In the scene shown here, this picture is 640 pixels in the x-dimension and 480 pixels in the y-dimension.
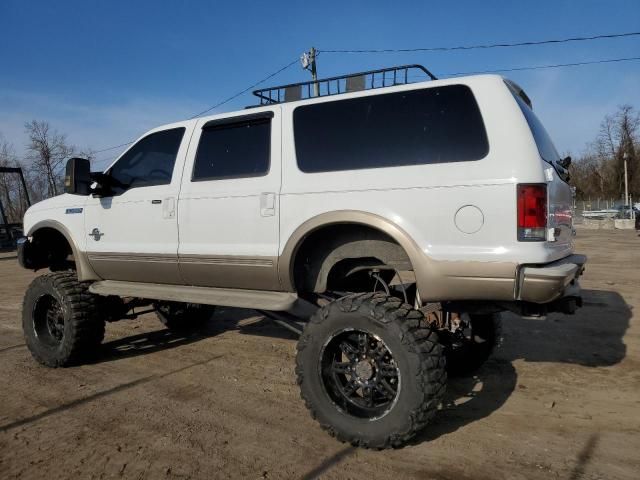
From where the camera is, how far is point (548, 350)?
5.22 m

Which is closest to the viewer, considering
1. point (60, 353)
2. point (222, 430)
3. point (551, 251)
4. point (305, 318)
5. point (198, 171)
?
point (551, 251)

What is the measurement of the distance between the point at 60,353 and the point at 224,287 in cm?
208

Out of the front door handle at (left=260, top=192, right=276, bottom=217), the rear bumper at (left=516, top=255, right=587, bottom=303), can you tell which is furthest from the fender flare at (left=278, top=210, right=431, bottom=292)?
the rear bumper at (left=516, top=255, right=587, bottom=303)

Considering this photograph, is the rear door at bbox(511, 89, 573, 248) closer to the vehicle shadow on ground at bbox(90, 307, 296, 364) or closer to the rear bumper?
the rear bumper

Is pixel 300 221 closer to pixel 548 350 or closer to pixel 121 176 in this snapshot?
pixel 121 176

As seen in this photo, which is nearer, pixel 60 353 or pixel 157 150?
pixel 157 150

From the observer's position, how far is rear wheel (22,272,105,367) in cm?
486

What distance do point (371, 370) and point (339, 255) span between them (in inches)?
33.0

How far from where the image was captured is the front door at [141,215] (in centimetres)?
426

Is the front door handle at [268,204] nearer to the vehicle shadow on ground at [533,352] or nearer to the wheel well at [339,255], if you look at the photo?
the wheel well at [339,255]

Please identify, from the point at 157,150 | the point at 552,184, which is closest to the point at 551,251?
the point at 552,184

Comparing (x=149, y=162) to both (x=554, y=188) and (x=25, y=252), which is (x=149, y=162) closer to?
(x=25, y=252)

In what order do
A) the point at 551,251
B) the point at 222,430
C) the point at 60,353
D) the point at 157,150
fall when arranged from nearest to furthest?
the point at 551,251, the point at 222,430, the point at 157,150, the point at 60,353

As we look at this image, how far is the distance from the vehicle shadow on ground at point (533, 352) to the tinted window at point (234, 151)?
2.28 metres
